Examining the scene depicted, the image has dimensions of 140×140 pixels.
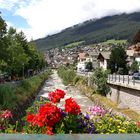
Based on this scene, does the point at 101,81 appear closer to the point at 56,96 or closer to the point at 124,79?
the point at 124,79

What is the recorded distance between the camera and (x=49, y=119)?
745 centimetres

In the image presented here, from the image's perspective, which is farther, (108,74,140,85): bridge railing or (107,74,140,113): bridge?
(108,74,140,85): bridge railing

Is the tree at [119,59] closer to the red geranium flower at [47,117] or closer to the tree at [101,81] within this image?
the tree at [101,81]

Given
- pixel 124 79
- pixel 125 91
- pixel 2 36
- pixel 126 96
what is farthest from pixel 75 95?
pixel 126 96

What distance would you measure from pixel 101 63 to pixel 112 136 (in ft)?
374

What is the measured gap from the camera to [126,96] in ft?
148

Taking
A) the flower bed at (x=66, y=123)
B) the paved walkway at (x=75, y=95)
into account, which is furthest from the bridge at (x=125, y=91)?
the flower bed at (x=66, y=123)

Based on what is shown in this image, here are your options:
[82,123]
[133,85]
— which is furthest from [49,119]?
[133,85]

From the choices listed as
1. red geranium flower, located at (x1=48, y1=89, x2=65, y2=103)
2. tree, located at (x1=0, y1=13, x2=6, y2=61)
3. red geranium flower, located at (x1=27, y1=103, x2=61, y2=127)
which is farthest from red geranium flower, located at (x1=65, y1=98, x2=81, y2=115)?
tree, located at (x1=0, y1=13, x2=6, y2=61)

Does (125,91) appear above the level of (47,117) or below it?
below

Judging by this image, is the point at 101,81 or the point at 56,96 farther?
the point at 101,81

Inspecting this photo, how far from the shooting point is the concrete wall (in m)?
40.4

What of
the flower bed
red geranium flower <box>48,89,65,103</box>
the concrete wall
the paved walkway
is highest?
red geranium flower <box>48,89,65,103</box>

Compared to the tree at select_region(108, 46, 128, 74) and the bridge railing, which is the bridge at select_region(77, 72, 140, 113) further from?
the tree at select_region(108, 46, 128, 74)
